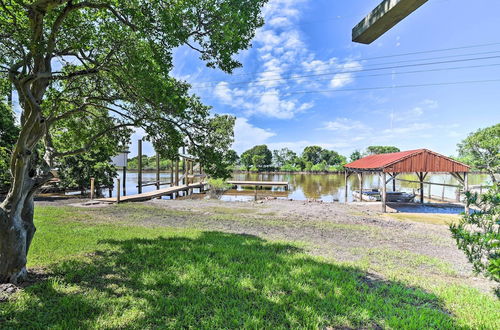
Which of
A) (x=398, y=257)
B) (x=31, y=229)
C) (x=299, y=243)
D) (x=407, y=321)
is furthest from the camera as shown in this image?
(x=299, y=243)

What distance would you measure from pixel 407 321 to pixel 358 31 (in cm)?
364

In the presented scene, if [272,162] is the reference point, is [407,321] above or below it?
below

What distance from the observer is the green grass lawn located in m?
3.01

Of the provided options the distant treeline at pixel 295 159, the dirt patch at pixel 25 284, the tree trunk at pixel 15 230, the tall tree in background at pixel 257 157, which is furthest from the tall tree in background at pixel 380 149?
the tree trunk at pixel 15 230

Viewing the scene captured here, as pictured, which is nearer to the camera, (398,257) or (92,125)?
(398,257)

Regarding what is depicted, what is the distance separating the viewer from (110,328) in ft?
9.11

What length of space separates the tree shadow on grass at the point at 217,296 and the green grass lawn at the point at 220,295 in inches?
0.6

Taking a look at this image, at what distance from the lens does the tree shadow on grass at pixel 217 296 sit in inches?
118

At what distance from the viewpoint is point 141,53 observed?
13.3 feet

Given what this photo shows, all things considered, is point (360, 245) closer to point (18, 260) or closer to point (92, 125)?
point (18, 260)

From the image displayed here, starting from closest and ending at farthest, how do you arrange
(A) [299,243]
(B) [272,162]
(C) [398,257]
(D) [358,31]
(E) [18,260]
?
1. (D) [358,31]
2. (E) [18,260]
3. (C) [398,257]
4. (A) [299,243]
5. (B) [272,162]

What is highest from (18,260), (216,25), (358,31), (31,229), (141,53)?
(216,25)

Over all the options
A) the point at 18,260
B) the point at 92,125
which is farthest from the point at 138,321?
the point at 92,125

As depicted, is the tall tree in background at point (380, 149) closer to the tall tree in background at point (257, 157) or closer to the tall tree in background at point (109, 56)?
the tall tree in background at point (257, 157)
